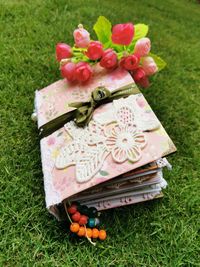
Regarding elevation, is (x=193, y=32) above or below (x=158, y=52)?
below

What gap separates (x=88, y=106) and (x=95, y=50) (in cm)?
25

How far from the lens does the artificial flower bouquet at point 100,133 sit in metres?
1.15

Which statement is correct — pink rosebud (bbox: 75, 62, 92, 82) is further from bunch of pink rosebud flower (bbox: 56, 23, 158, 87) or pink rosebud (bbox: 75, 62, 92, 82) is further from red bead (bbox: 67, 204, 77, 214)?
red bead (bbox: 67, 204, 77, 214)

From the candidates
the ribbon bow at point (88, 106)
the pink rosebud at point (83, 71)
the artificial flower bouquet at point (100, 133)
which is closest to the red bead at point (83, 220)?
the artificial flower bouquet at point (100, 133)

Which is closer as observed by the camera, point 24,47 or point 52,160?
point 52,160

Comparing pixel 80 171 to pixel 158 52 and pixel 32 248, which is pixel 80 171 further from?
pixel 158 52

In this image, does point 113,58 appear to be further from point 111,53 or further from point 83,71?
point 83,71

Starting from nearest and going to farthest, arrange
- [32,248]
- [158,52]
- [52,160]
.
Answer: [32,248] < [52,160] < [158,52]

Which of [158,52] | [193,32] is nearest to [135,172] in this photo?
[158,52]

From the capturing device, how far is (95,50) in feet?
4.73

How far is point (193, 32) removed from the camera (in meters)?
2.99

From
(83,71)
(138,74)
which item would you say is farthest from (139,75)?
(83,71)

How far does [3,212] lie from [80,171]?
29 centimetres

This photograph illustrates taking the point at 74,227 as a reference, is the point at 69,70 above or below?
above
